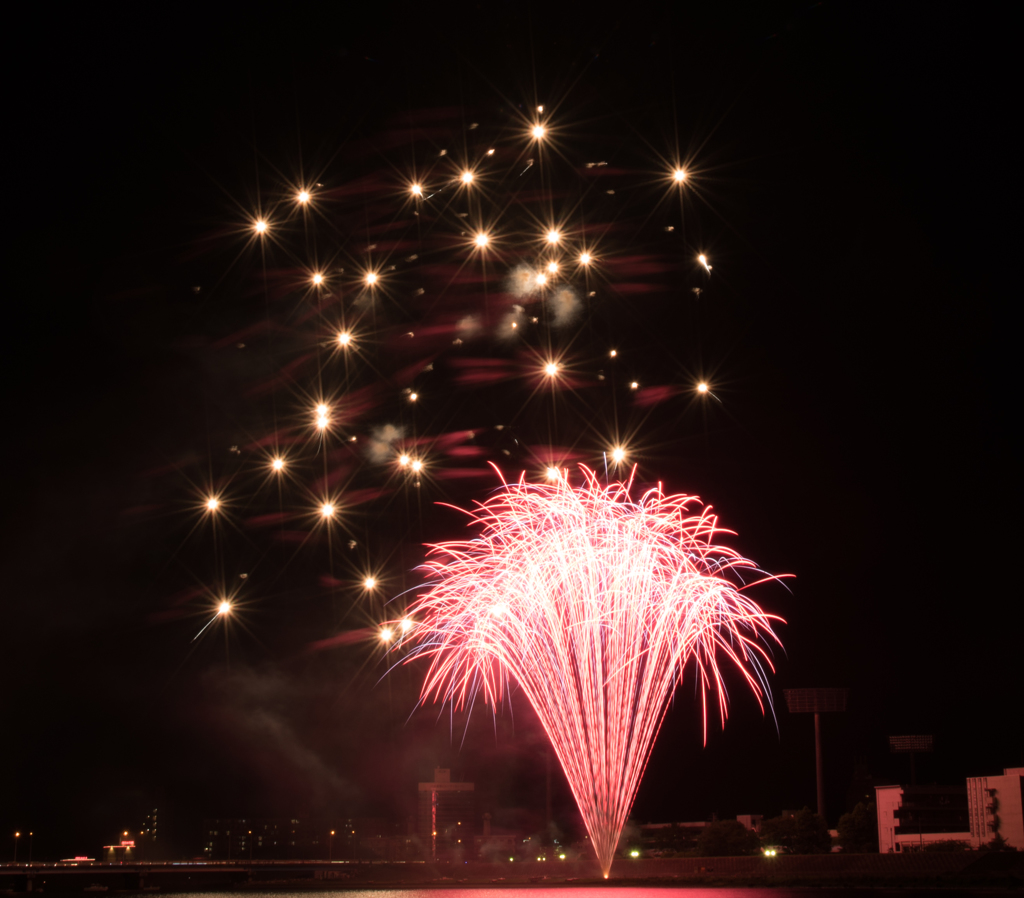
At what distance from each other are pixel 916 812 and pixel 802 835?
25905 mm

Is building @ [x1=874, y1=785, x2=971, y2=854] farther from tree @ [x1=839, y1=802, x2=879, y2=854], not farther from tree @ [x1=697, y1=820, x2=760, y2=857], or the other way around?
tree @ [x1=697, y1=820, x2=760, y2=857]

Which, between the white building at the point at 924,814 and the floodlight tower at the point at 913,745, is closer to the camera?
the white building at the point at 924,814

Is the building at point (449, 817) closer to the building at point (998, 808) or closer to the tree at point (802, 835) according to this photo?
the tree at point (802, 835)

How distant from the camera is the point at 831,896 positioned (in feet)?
A: 152

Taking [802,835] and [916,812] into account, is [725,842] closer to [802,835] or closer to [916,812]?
[802,835]

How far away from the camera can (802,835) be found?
81562 millimetres

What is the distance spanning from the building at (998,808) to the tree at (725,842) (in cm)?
1739

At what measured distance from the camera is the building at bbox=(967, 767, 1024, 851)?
7900cm

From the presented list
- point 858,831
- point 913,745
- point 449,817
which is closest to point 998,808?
point 858,831

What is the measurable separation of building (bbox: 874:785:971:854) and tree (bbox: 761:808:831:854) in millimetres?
17624

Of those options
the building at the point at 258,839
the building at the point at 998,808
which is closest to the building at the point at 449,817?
the building at the point at 258,839

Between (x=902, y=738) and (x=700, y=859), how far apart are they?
60143mm

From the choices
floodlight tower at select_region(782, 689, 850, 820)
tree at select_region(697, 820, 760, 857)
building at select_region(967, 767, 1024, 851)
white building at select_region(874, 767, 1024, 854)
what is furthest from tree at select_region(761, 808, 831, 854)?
floodlight tower at select_region(782, 689, 850, 820)

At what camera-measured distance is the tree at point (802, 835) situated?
81.3m
